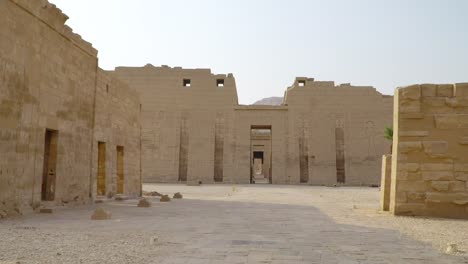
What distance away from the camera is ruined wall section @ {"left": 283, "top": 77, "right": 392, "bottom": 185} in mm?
28312

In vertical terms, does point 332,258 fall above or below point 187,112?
below

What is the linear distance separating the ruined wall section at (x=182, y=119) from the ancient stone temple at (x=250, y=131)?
7 centimetres

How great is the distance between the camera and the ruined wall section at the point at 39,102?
7.34 meters

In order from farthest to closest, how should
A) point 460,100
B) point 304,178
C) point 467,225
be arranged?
point 304,178, point 460,100, point 467,225

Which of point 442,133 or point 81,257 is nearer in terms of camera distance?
point 81,257

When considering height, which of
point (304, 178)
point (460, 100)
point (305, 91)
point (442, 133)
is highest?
point (305, 91)

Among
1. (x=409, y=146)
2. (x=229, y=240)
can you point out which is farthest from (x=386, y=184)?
(x=229, y=240)

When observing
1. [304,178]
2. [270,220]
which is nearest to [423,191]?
[270,220]

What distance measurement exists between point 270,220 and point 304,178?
71.0 feet

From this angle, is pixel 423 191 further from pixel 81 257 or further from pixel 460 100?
pixel 81 257

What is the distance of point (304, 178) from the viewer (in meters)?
28.4

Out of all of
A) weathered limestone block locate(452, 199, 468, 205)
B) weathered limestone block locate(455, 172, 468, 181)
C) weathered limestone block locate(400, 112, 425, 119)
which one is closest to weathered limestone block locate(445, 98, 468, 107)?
weathered limestone block locate(400, 112, 425, 119)

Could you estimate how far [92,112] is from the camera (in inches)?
446

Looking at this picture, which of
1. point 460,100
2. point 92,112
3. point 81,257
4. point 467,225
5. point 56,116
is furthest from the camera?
point 92,112
